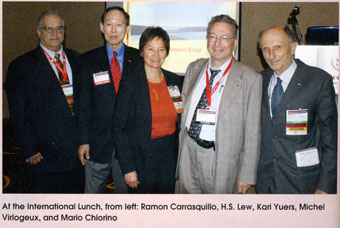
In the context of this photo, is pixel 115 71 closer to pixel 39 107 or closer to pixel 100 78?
pixel 100 78

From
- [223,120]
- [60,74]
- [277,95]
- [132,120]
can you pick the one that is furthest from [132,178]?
[277,95]

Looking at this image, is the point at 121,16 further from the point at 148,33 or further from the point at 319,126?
the point at 319,126

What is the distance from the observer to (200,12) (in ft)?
11.0

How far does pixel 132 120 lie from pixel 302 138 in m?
1.03

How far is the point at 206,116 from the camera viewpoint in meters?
1.64

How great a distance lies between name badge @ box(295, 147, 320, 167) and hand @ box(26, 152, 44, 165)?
70.1 inches

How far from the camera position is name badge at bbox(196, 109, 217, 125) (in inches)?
64.1

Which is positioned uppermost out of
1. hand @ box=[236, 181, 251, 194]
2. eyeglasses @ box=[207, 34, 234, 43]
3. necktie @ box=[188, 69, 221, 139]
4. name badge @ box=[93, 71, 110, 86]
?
eyeglasses @ box=[207, 34, 234, 43]

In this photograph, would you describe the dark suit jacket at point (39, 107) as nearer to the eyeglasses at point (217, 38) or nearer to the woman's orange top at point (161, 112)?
the woman's orange top at point (161, 112)

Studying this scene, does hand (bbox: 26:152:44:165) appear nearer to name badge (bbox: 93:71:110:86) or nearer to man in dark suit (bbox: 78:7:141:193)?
man in dark suit (bbox: 78:7:141:193)

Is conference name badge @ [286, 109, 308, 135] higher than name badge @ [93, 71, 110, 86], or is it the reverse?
name badge @ [93, 71, 110, 86]

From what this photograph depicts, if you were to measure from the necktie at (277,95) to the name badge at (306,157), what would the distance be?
284 mm

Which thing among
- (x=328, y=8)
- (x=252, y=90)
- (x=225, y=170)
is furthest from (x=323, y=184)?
(x=328, y=8)

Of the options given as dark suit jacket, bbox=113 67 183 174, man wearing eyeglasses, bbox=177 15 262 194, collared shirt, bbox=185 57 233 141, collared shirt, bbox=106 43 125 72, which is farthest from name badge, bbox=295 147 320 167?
collared shirt, bbox=106 43 125 72
